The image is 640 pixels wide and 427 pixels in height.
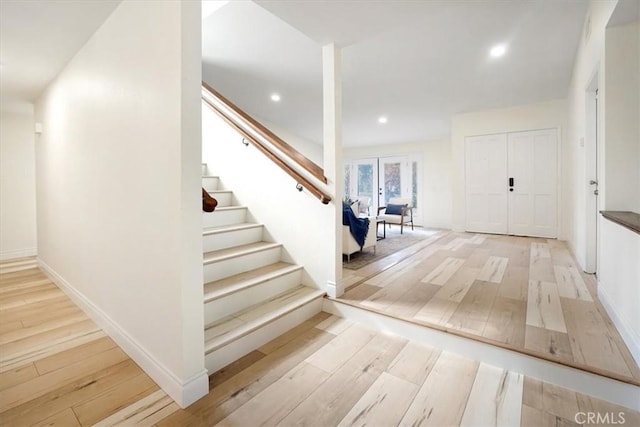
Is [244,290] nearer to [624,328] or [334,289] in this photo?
[334,289]

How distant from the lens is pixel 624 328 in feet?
5.56

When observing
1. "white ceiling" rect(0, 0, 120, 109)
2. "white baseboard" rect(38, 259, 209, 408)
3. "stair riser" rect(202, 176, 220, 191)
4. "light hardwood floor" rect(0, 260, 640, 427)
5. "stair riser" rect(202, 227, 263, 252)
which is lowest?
"light hardwood floor" rect(0, 260, 640, 427)

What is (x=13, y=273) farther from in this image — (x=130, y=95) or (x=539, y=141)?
(x=539, y=141)

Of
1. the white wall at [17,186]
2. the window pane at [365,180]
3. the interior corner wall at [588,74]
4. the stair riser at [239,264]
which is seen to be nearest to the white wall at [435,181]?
the window pane at [365,180]

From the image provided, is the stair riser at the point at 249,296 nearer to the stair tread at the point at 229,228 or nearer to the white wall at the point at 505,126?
the stair tread at the point at 229,228

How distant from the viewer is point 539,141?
16.2 feet

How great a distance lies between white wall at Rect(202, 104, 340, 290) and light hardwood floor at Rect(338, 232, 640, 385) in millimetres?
441

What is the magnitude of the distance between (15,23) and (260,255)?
2.29 meters

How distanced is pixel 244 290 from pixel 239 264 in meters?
0.35

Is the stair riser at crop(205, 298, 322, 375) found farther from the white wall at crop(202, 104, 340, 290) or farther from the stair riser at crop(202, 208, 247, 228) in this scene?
the stair riser at crop(202, 208, 247, 228)

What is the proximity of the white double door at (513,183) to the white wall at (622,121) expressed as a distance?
3.24 m

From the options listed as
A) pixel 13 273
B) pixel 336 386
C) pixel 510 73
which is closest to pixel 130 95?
pixel 336 386

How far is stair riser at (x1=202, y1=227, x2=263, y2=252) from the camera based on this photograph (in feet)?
8.15

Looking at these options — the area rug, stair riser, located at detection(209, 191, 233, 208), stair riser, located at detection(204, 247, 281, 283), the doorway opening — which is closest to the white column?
stair riser, located at detection(204, 247, 281, 283)
